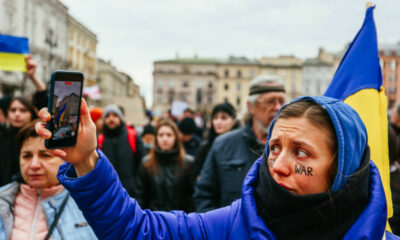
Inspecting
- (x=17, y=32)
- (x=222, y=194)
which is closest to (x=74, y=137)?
(x=222, y=194)

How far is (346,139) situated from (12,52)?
2654 millimetres

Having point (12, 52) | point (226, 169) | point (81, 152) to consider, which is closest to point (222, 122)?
point (226, 169)

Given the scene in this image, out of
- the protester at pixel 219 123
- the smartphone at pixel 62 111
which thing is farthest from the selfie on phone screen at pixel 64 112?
the protester at pixel 219 123

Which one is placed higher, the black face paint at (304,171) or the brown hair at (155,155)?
the black face paint at (304,171)

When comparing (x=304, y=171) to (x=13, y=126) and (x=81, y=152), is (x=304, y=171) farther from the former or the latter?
(x=13, y=126)

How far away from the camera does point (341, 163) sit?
50.6 inches

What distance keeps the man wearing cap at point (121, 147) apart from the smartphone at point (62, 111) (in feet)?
11.5

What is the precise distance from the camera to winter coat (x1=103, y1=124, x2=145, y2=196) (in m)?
4.79

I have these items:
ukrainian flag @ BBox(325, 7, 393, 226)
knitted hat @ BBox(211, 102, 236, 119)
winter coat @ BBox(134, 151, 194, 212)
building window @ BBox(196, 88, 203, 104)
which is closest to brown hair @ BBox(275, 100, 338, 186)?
ukrainian flag @ BBox(325, 7, 393, 226)

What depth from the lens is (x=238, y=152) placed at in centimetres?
278

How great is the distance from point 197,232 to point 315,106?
2.35 feet

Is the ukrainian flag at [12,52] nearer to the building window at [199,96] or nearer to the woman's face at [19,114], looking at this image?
the woman's face at [19,114]

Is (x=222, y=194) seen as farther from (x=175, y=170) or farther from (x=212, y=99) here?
(x=212, y=99)

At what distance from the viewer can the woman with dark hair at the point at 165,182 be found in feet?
12.9
